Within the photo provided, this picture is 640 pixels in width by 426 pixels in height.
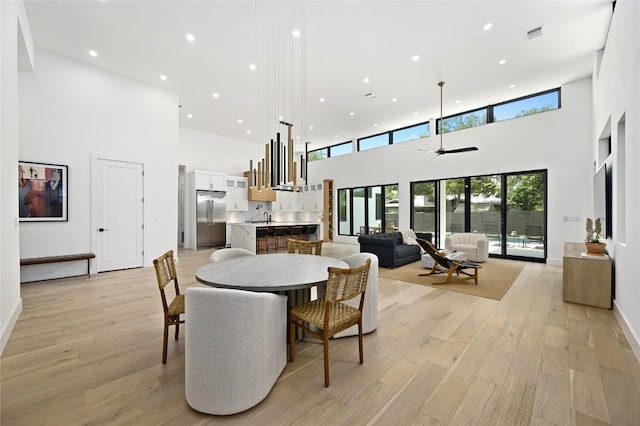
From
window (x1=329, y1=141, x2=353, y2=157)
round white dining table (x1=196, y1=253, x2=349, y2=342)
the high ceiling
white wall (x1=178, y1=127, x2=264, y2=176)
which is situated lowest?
round white dining table (x1=196, y1=253, x2=349, y2=342)

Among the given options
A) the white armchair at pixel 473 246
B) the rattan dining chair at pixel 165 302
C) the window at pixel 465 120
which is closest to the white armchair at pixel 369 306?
the rattan dining chair at pixel 165 302

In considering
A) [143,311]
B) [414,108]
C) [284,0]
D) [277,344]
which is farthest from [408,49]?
[143,311]

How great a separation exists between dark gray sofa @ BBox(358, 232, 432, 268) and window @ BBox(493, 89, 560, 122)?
4.36 metres

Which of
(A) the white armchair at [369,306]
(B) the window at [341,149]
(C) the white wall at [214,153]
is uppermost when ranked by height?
(B) the window at [341,149]

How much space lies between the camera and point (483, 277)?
520cm

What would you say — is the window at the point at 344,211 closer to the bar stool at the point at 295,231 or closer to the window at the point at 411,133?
the bar stool at the point at 295,231

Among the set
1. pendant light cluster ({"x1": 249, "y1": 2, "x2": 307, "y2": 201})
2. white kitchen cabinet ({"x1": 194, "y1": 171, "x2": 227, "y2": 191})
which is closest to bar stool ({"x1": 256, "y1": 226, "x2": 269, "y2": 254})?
white kitchen cabinet ({"x1": 194, "y1": 171, "x2": 227, "y2": 191})

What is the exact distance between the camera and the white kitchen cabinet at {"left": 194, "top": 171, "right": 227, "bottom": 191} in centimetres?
896

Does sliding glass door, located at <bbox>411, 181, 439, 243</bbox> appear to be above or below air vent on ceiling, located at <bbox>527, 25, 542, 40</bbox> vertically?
below

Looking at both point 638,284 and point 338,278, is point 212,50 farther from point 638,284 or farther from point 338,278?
point 638,284

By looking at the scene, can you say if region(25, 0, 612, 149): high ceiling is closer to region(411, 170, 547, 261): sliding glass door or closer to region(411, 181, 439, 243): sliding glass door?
region(411, 170, 547, 261): sliding glass door

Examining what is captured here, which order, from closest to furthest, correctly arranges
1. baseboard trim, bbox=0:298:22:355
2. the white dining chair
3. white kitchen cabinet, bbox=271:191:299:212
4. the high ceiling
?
baseboard trim, bbox=0:298:22:355, the white dining chair, the high ceiling, white kitchen cabinet, bbox=271:191:299:212

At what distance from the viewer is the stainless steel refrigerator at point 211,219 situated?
901cm

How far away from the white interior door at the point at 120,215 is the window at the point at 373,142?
7.62 m
